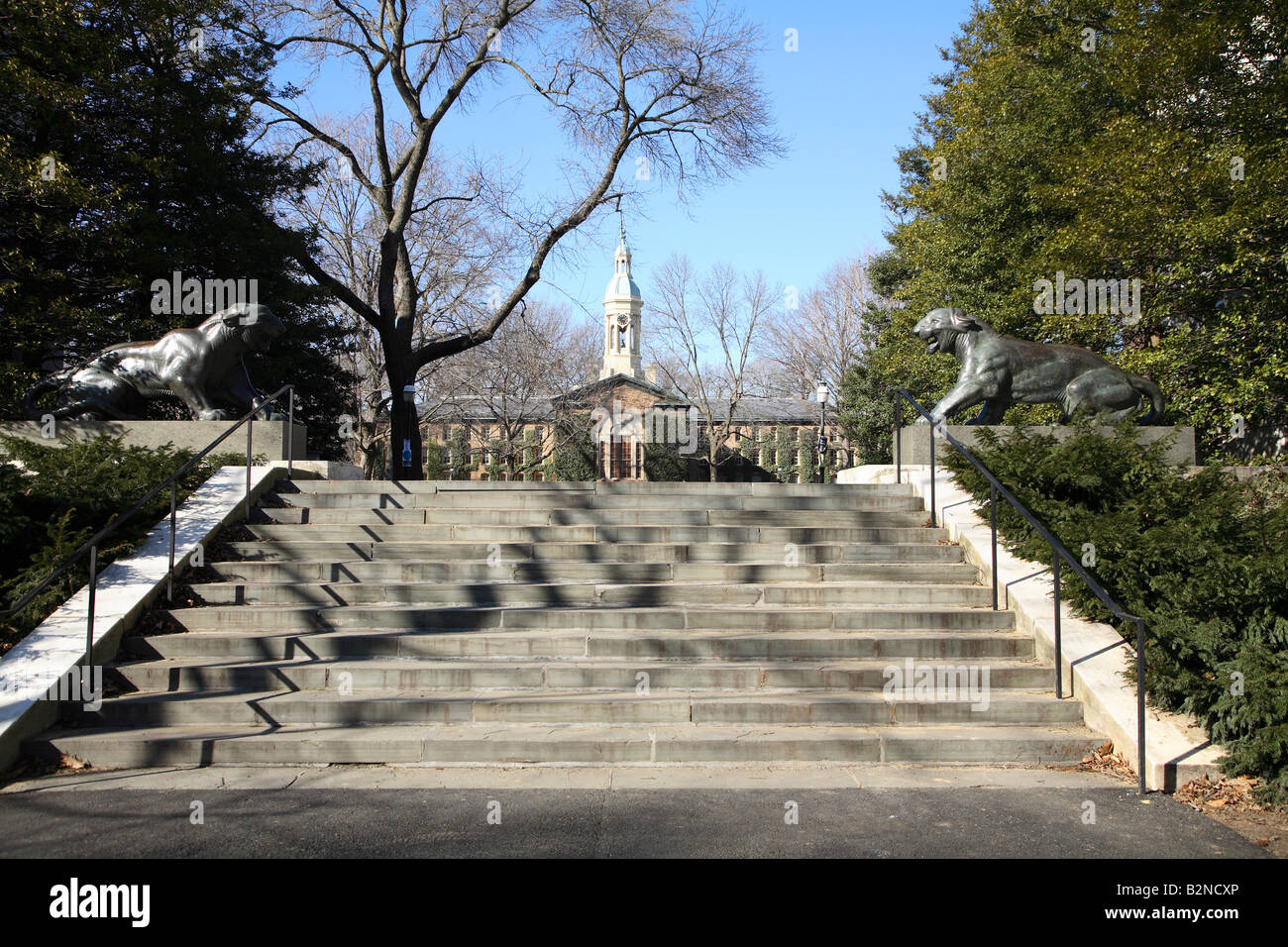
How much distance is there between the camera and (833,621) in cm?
782

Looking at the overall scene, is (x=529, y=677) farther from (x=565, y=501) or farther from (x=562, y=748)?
(x=565, y=501)

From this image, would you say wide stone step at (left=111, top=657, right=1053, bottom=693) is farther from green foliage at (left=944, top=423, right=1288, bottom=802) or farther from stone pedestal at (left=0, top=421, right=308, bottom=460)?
stone pedestal at (left=0, top=421, right=308, bottom=460)

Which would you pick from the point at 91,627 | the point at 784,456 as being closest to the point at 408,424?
the point at 91,627

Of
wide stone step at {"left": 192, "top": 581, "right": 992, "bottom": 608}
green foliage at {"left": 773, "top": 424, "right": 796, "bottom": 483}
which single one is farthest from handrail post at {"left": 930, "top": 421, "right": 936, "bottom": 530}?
green foliage at {"left": 773, "top": 424, "right": 796, "bottom": 483}

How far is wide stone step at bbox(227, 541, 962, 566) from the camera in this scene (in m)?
9.12

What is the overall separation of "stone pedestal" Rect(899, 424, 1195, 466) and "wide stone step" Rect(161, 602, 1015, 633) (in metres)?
3.45

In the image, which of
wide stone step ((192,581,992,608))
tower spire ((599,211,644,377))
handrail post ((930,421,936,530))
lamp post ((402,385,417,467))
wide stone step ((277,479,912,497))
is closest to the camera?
wide stone step ((192,581,992,608))

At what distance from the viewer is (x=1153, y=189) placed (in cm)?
1455

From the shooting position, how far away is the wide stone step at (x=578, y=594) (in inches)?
324

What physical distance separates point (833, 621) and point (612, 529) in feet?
9.16

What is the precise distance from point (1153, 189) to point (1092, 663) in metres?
11.2

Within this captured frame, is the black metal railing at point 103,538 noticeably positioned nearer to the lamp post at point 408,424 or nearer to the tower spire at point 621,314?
the lamp post at point 408,424
